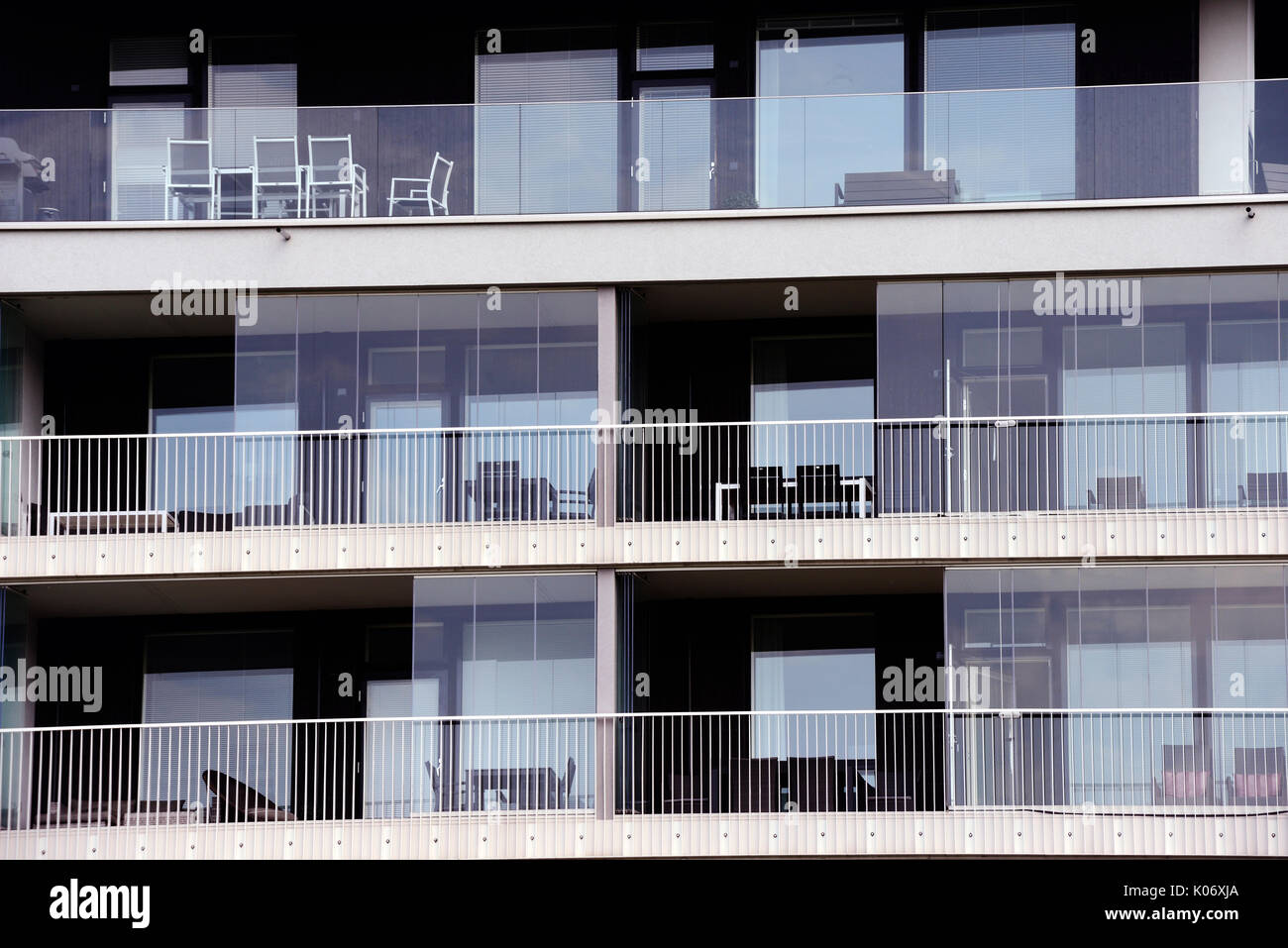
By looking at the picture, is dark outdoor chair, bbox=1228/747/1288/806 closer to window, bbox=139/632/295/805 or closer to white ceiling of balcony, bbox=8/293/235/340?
window, bbox=139/632/295/805

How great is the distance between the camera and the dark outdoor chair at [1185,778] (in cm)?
1728

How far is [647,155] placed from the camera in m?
19.1

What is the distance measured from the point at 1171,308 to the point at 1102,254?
80cm

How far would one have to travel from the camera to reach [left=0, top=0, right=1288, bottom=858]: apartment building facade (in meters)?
17.7

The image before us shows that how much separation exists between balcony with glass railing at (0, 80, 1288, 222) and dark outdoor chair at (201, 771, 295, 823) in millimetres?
5266

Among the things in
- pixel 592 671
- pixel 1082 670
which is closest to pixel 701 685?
pixel 592 671

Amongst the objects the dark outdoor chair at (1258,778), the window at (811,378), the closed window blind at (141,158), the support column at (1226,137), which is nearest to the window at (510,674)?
the window at (811,378)

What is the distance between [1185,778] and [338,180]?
30.6 ft

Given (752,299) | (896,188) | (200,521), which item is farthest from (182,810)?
(896,188)

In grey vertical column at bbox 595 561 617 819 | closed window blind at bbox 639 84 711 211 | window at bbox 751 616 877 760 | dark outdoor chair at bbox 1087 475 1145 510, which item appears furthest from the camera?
window at bbox 751 616 877 760

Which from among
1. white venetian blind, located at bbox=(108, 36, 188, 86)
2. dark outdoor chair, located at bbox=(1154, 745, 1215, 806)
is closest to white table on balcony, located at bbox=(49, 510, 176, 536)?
white venetian blind, located at bbox=(108, 36, 188, 86)

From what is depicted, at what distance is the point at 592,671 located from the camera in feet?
59.3

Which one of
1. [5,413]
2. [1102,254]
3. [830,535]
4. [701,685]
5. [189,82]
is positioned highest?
[189,82]
